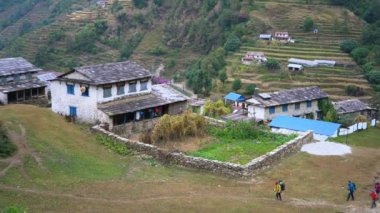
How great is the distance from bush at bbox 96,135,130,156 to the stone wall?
20 centimetres

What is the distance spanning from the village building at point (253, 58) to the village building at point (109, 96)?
3457cm

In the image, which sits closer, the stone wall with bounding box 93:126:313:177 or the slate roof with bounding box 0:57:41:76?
the stone wall with bounding box 93:126:313:177

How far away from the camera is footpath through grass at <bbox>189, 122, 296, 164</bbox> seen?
92.9 ft

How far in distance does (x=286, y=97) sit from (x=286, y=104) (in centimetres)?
83

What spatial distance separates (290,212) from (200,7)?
7952 centimetres

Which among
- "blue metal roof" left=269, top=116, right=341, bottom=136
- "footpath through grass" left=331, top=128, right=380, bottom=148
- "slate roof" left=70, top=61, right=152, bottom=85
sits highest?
"slate roof" left=70, top=61, right=152, bottom=85

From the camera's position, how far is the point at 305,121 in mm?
38531

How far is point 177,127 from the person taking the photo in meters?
31.0

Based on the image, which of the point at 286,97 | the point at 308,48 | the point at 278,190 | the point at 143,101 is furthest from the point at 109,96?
the point at 308,48

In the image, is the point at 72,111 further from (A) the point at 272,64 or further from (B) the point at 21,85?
(A) the point at 272,64

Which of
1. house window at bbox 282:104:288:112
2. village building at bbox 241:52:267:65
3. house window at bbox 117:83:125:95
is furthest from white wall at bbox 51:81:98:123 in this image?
village building at bbox 241:52:267:65

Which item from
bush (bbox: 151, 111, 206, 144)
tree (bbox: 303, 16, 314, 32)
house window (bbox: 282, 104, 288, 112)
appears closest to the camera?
bush (bbox: 151, 111, 206, 144)

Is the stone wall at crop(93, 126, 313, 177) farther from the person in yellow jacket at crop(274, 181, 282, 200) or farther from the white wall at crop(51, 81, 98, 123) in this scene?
the person in yellow jacket at crop(274, 181, 282, 200)

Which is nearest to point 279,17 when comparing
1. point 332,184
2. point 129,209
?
point 332,184
